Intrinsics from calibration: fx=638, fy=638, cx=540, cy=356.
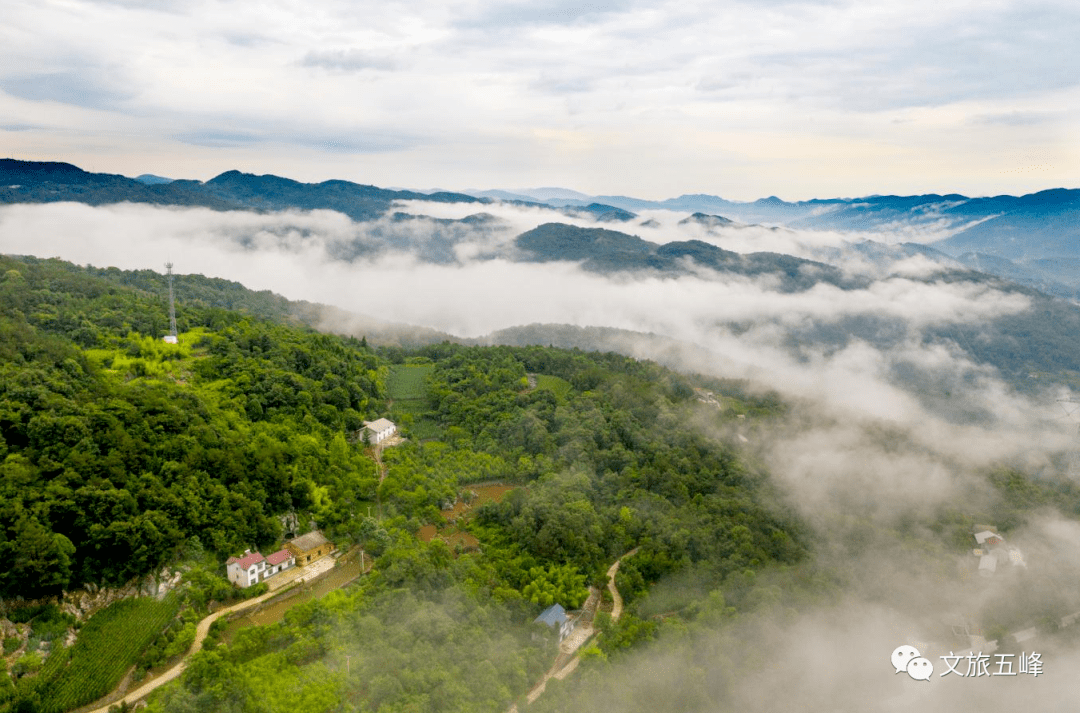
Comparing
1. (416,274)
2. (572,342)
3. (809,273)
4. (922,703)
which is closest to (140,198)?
(416,274)

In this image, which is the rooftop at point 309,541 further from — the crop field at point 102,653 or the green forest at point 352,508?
the crop field at point 102,653

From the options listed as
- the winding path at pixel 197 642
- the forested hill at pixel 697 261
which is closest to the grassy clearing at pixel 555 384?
the winding path at pixel 197 642

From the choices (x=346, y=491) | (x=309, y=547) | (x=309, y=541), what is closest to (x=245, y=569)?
(x=309, y=547)

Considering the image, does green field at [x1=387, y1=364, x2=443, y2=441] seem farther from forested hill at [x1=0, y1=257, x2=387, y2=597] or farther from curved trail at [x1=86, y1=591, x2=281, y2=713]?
curved trail at [x1=86, y1=591, x2=281, y2=713]

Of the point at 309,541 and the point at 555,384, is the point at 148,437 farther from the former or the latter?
the point at 555,384

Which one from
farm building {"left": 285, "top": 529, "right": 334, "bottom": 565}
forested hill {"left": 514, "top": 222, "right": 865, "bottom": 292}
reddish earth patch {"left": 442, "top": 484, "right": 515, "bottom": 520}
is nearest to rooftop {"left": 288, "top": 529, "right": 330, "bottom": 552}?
farm building {"left": 285, "top": 529, "right": 334, "bottom": 565}

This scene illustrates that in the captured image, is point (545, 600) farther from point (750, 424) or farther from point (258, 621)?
point (750, 424)
